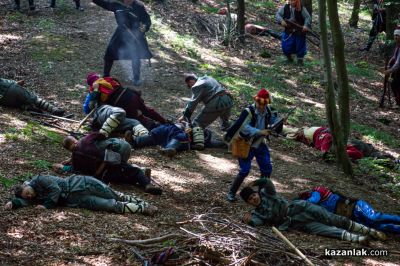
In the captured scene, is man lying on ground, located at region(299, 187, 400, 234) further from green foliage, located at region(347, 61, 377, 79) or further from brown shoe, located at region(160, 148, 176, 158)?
green foliage, located at region(347, 61, 377, 79)

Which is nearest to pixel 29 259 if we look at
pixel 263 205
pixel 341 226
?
pixel 263 205

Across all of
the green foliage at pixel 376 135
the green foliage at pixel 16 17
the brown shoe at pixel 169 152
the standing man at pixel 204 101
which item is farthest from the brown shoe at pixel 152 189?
the green foliage at pixel 16 17

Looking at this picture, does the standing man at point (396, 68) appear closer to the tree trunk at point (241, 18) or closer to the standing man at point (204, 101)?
the tree trunk at point (241, 18)

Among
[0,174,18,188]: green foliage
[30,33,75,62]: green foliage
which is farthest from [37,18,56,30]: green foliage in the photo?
[0,174,18,188]: green foliage

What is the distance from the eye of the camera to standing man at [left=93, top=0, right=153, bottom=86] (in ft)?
41.7

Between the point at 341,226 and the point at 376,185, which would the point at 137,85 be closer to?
the point at 376,185

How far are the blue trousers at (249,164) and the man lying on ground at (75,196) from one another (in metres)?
1.43

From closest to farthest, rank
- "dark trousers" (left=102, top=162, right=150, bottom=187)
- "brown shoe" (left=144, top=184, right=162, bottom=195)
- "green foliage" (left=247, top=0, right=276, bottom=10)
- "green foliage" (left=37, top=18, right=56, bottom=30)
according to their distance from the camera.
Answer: "brown shoe" (left=144, top=184, right=162, bottom=195), "dark trousers" (left=102, top=162, right=150, bottom=187), "green foliage" (left=37, top=18, right=56, bottom=30), "green foliage" (left=247, top=0, right=276, bottom=10)

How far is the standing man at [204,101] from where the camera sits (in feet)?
34.3

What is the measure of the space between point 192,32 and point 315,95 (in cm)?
535

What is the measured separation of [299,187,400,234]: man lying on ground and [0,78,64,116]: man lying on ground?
5408mm

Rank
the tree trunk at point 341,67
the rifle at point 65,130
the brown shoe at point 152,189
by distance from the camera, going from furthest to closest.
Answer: the tree trunk at point 341,67 < the rifle at point 65,130 < the brown shoe at point 152,189

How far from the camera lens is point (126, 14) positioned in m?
12.7

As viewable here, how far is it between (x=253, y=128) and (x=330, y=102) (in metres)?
2.63
